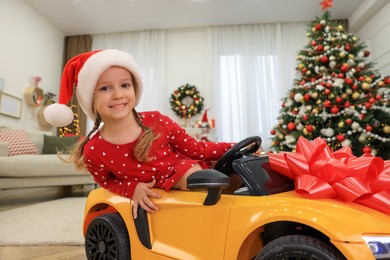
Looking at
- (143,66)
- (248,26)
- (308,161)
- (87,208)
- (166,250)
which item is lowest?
(166,250)

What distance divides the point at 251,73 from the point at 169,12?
1850 mm

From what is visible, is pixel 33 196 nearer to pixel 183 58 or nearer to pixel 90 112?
pixel 90 112

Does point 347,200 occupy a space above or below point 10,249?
above

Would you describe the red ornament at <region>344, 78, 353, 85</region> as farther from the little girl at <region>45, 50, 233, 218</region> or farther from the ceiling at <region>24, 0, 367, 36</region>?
the little girl at <region>45, 50, 233, 218</region>

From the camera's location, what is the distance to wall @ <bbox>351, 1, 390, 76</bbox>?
4.48 m

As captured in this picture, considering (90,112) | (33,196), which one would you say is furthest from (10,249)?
(33,196)

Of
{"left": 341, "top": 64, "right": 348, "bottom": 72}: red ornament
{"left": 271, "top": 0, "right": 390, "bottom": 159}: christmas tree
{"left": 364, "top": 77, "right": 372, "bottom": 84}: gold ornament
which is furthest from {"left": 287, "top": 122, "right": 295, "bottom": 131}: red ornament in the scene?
{"left": 364, "top": 77, "right": 372, "bottom": 84}: gold ornament

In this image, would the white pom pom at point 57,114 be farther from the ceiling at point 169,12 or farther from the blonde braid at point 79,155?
the ceiling at point 169,12

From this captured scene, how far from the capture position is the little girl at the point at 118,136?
3.46 ft

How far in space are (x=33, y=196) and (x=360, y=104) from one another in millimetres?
3850

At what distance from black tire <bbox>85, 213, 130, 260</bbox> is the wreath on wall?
4.29 m

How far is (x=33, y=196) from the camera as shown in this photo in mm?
3330

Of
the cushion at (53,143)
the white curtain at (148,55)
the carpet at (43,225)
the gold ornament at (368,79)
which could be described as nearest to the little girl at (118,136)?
the carpet at (43,225)

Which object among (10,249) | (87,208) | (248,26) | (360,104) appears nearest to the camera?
(87,208)
